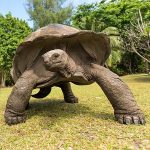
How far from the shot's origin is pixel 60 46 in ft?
13.1

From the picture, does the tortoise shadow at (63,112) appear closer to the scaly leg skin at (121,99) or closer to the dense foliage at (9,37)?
the scaly leg skin at (121,99)

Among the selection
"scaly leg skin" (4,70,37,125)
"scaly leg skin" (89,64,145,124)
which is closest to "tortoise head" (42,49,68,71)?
"scaly leg skin" (4,70,37,125)

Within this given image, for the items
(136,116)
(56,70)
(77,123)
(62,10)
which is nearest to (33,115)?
(77,123)

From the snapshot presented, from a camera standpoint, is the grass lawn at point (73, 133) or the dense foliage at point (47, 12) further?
the dense foliage at point (47, 12)

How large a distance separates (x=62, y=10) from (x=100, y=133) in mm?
34432

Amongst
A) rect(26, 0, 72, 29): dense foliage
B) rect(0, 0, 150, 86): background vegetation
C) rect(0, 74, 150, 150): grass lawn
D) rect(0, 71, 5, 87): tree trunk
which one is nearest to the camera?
rect(0, 74, 150, 150): grass lawn

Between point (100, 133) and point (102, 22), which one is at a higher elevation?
point (102, 22)

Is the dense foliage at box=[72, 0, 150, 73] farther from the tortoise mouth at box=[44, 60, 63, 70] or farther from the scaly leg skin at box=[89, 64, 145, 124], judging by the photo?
the tortoise mouth at box=[44, 60, 63, 70]

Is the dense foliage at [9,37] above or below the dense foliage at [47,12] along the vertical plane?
below

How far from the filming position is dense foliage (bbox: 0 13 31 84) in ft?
60.6

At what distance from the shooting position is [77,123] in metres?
3.97

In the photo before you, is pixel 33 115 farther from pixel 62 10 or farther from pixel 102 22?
pixel 62 10

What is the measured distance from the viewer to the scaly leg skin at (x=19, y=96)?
3.91 meters

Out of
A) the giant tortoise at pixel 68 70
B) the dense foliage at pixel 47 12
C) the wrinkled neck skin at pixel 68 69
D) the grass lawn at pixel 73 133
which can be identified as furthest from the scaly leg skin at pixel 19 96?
the dense foliage at pixel 47 12
